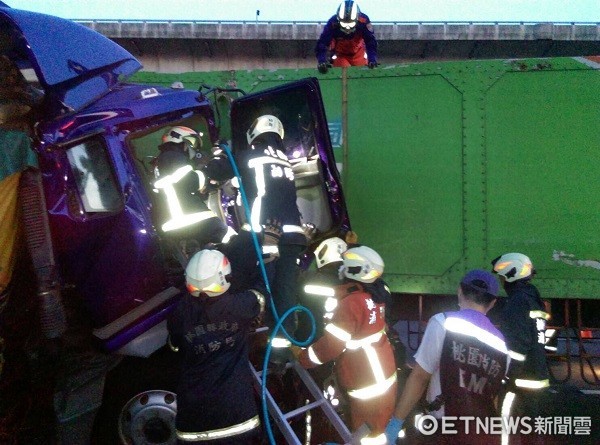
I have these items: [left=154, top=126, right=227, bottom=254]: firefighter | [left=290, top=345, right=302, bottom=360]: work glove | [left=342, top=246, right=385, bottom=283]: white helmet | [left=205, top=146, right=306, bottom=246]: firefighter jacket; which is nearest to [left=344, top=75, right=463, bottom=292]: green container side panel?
[left=342, top=246, right=385, bottom=283]: white helmet

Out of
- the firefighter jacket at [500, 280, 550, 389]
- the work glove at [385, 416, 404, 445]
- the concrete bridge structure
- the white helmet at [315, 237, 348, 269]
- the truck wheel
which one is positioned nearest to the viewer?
the work glove at [385, 416, 404, 445]

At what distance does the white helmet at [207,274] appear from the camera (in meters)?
2.62

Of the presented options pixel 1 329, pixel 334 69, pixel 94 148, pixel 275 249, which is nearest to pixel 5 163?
pixel 94 148

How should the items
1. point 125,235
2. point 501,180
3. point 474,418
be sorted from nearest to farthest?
point 474,418 → point 125,235 → point 501,180

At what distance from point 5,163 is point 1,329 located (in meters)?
1.09

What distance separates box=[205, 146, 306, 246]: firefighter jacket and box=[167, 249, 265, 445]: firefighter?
56cm

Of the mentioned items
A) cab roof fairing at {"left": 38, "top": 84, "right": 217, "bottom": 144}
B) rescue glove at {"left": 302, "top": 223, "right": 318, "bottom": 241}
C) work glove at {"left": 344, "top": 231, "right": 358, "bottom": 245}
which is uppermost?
cab roof fairing at {"left": 38, "top": 84, "right": 217, "bottom": 144}

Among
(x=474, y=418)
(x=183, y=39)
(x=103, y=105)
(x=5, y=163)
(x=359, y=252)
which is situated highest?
(x=183, y=39)

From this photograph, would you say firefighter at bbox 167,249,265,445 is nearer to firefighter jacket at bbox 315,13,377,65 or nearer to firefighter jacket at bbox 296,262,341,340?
firefighter jacket at bbox 296,262,341,340

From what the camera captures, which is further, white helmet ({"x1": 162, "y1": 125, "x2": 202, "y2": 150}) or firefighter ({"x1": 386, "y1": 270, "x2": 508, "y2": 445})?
white helmet ({"x1": 162, "y1": 125, "x2": 202, "y2": 150})

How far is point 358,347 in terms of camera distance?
3066mm

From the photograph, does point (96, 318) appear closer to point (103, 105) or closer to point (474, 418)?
point (103, 105)

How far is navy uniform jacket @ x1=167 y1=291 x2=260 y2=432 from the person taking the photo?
2631 mm

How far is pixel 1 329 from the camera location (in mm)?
2914
